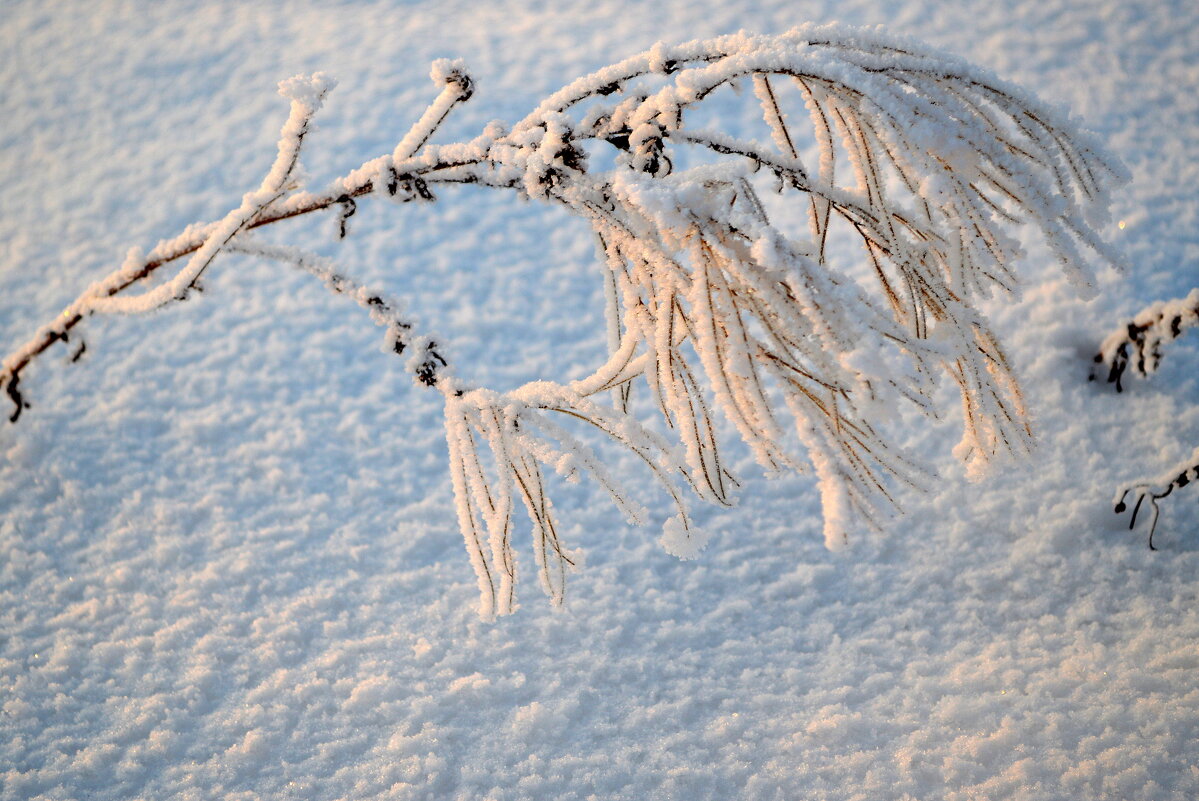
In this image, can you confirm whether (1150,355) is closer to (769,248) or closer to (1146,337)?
(1146,337)

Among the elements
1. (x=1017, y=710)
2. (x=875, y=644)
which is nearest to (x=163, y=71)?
(x=875, y=644)

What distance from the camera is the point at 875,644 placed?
2275mm

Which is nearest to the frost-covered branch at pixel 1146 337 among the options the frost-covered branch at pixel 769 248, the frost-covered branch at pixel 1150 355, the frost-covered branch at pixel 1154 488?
the frost-covered branch at pixel 1150 355

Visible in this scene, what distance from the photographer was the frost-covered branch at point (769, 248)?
4.12 feet

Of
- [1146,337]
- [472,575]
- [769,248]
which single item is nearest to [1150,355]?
[1146,337]

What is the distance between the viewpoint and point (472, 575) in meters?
2.62

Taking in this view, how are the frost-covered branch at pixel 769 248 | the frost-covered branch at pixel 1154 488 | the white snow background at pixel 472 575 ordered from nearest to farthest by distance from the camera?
the frost-covered branch at pixel 769 248 → the white snow background at pixel 472 575 → the frost-covered branch at pixel 1154 488

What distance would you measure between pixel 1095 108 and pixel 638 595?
3.55 m

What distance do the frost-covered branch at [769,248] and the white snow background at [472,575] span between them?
0.74m

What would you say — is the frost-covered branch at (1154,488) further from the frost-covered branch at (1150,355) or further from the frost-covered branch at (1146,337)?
the frost-covered branch at (1146,337)

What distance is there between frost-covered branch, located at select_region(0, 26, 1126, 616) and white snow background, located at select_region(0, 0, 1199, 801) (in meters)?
0.74

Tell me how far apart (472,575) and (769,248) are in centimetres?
174

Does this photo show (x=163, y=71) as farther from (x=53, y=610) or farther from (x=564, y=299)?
(x=53, y=610)

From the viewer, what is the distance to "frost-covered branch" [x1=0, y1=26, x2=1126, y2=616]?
1256mm
